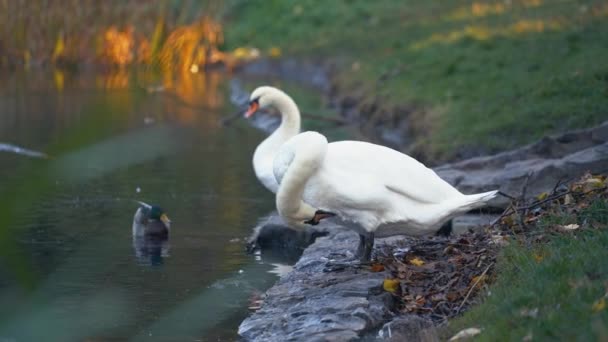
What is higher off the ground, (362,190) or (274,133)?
(362,190)

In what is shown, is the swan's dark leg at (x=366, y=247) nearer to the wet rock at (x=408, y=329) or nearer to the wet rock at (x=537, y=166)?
the wet rock at (x=408, y=329)

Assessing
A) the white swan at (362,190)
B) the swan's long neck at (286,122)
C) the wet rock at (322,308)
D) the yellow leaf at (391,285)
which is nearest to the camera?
the wet rock at (322,308)

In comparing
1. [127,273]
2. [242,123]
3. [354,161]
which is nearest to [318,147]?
[354,161]

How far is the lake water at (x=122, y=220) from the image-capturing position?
7848 millimetres

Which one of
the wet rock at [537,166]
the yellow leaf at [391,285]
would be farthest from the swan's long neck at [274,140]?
the yellow leaf at [391,285]

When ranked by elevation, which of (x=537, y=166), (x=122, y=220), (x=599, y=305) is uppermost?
(x=599, y=305)

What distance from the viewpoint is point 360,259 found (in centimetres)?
768

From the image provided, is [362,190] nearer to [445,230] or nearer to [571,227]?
[571,227]

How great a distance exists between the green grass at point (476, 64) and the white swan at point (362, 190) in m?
5.54

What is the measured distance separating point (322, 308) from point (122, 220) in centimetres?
462

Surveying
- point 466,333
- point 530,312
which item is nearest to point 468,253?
point 466,333

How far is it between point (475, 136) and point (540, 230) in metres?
6.26

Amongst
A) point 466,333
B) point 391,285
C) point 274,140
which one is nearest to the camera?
point 466,333

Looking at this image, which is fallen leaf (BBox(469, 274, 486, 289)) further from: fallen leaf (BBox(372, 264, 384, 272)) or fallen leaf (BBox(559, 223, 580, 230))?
fallen leaf (BBox(372, 264, 384, 272))
